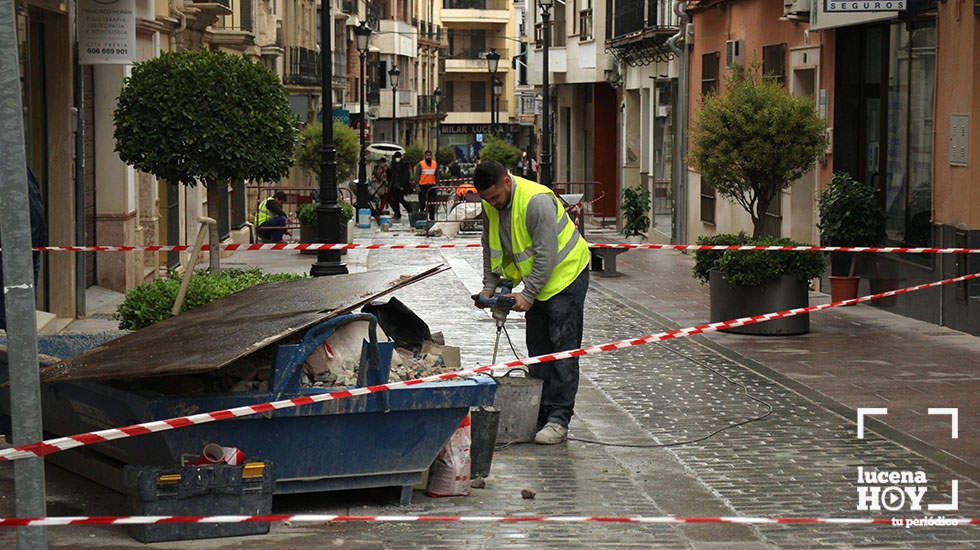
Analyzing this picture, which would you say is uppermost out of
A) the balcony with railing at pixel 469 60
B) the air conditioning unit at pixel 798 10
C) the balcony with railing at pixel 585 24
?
the balcony with railing at pixel 469 60

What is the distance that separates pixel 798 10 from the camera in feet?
62.4

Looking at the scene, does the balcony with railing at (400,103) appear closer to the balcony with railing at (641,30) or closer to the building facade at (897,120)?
the balcony with railing at (641,30)

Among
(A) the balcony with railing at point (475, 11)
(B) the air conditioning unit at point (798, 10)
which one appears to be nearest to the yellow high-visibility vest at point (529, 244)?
(B) the air conditioning unit at point (798, 10)

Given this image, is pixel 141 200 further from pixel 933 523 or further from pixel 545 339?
pixel 933 523

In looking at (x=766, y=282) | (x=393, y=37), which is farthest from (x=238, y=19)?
(x=393, y=37)

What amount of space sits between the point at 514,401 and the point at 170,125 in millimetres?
4793

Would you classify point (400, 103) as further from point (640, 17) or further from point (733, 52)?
point (733, 52)

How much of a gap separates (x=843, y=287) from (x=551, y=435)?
8.02 m

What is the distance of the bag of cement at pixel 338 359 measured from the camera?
776 cm

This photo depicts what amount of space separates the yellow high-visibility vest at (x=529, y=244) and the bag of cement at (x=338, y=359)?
5.22 ft

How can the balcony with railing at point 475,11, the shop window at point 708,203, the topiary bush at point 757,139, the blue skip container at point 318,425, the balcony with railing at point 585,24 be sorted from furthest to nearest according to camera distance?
the balcony with railing at point 475,11, the balcony with railing at point 585,24, the shop window at point 708,203, the topiary bush at point 757,139, the blue skip container at point 318,425

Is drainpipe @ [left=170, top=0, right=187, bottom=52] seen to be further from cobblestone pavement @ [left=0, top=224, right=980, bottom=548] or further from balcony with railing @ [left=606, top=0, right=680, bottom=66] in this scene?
cobblestone pavement @ [left=0, top=224, right=980, bottom=548]

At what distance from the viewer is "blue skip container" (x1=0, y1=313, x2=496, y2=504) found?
7316 millimetres

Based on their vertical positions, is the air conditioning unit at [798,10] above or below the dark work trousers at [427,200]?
above
